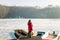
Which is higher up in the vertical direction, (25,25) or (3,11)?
(3,11)

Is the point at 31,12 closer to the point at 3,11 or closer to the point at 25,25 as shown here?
the point at 25,25

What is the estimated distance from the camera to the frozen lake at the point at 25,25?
2049 mm

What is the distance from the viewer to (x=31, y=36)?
2.02 meters

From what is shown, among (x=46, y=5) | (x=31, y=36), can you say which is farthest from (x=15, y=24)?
(x=46, y=5)

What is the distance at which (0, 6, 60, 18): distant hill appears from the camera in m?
2.07

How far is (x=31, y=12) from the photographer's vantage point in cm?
209

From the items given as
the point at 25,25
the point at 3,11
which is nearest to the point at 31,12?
the point at 25,25

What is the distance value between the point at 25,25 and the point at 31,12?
0.58 ft

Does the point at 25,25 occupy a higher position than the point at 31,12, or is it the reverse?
the point at 31,12

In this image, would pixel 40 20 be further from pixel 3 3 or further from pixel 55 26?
pixel 3 3

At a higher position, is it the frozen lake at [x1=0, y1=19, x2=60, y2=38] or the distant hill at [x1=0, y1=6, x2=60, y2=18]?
the distant hill at [x1=0, y1=6, x2=60, y2=18]

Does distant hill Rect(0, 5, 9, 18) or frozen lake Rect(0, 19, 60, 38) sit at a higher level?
distant hill Rect(0, 5, 9, 18)

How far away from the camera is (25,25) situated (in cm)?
207

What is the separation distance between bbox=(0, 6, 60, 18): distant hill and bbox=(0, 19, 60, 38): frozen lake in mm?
52
